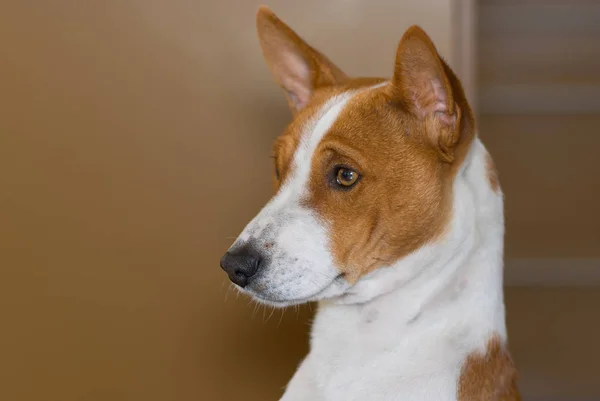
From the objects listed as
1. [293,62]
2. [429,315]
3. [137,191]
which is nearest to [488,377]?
[429,315]

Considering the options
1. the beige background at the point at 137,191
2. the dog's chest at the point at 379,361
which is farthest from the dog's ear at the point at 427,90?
the beige background at the point at 137,191

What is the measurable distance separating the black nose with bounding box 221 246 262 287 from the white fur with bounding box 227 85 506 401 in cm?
2

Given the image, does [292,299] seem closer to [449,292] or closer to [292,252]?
[292,252]

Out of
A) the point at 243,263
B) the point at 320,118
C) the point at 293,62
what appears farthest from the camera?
the point at 293,62

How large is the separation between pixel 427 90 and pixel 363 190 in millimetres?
263

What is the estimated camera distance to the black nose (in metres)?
1.67

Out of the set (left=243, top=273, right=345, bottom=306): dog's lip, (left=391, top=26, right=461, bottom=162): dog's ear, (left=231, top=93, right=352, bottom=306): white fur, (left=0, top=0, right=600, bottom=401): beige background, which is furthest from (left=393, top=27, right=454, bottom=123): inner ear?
(left=0, top=0, right=600, bottom=401): beige background

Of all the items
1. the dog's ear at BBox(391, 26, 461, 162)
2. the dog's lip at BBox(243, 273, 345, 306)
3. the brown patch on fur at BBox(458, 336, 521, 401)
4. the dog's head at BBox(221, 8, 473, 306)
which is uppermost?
the dog's ear at BBox(391, 26, 461, 162)

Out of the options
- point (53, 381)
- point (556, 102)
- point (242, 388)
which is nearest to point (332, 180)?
point (242, 388)

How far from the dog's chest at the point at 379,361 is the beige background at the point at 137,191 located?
3.03ft

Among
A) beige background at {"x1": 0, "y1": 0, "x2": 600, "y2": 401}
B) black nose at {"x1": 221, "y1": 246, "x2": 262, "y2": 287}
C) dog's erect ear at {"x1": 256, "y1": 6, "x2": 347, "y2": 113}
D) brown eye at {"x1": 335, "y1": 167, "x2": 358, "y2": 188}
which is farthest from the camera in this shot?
beige background at {"x1": 0, "y1": 0, "x2": 600, "y2": 401}

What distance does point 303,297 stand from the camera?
1.73 m

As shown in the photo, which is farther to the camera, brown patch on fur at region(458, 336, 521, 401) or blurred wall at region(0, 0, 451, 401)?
blurred wall at region(0, 0, 451, 401)

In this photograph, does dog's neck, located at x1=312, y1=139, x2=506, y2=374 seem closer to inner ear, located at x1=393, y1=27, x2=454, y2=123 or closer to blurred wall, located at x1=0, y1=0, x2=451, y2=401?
inner ear, located at x1=393, y1=27, x2=454, y2=123
